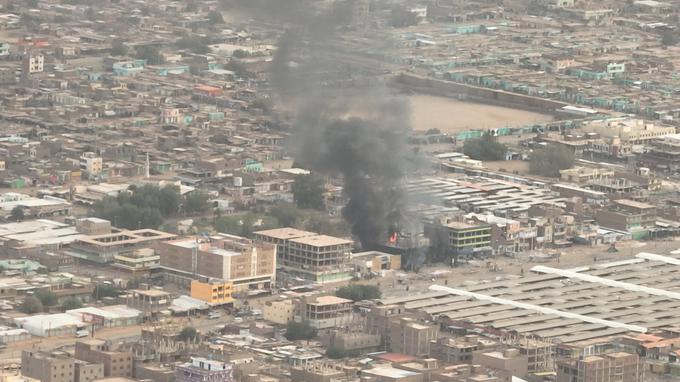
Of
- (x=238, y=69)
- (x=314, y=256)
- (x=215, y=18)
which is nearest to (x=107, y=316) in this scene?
(x=314, y=256)

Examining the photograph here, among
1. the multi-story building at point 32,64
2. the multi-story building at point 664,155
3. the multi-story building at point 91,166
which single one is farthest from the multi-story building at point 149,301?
the multi-story building at point 32,64

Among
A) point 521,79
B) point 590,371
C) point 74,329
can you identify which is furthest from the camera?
point 521,79

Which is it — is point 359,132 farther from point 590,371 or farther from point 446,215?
point 590,371

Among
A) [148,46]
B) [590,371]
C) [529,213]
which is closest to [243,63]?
[148,46]

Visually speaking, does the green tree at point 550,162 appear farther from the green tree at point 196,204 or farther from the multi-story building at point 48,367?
the multi-story building at point 48,367

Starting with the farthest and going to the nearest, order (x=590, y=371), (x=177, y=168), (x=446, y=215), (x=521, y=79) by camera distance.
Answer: (x=521, y=79)
(x=177, y=168)
(x=446, y=215)
(x=590, y=371)

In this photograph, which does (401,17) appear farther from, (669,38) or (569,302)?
(569,302)
